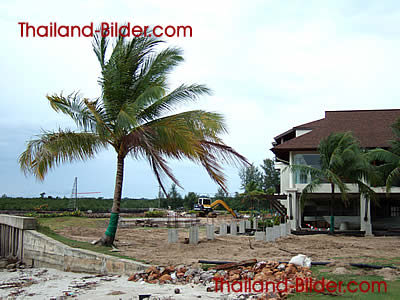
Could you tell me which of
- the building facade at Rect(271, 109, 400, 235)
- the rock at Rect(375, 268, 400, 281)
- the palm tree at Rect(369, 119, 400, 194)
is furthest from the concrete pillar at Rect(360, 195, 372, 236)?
the rock at Rect(375, 268, 400, 281)

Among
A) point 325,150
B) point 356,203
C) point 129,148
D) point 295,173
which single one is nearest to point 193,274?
point 129,148

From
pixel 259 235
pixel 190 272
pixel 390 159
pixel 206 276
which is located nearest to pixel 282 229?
pixel 259 235

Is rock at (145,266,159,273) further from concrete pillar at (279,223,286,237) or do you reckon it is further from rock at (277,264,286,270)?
concrete pillar at (279,223,286,237)

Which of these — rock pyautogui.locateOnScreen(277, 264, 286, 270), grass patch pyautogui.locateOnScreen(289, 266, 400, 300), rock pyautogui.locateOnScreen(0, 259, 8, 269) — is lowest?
rock pyautogui.locateOnScreen(0, 259, 8, 269)

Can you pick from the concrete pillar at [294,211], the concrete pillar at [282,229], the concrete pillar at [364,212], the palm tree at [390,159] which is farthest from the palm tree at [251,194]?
the palm tree at [390,159]

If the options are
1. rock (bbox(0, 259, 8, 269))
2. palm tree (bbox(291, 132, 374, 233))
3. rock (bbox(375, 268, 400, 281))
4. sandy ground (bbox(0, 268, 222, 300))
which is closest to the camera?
sandy ground (bbox(0, 268, 222, 300))

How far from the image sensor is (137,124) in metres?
14.1

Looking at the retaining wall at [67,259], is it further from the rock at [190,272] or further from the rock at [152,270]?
the rock at [190,272]

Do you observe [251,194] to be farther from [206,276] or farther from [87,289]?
[87,289]

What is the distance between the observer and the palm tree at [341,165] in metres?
22.1

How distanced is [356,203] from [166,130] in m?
18.4

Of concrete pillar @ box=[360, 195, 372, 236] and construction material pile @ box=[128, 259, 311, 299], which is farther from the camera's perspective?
concrete pillar @ box=[360, 195, 372, 236]

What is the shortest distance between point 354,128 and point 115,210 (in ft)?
66.0

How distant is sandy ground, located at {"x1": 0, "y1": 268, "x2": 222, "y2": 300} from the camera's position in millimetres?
9041
